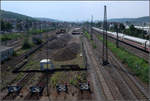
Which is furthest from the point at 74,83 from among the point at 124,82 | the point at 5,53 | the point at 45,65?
the point at 5,53

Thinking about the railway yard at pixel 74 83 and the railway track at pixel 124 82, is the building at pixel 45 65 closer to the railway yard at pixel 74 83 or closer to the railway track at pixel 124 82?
the railway yard at pixel 74 83

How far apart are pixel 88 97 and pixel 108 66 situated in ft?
25.3

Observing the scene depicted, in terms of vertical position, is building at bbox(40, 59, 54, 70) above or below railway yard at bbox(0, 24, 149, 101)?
above

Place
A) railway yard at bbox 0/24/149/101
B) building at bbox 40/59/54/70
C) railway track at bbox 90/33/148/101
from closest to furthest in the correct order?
railway track at bbox 90/33/148/101, railway yard at bbox 0/24/149/101, building at bbox 40/59/54/70

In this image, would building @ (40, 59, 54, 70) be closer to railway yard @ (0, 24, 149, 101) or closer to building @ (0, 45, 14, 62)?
railway yard @ (0, 24, 149, 101)

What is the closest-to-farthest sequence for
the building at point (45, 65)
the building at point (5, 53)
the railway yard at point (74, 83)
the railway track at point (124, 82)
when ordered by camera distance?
the railway track at point (124, 82)
the railway yard at point (74, 83)
the building at point (45, 65)
the building at point (5, 53)

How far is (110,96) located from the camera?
10875mm

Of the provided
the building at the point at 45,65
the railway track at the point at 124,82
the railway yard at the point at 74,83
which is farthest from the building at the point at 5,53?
the railway track at the point at 124,82

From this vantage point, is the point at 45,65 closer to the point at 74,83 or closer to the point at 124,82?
the point at 74,83

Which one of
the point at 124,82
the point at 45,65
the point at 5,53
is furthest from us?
the point at 5,53

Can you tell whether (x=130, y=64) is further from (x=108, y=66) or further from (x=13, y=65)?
(x=13, y=65)

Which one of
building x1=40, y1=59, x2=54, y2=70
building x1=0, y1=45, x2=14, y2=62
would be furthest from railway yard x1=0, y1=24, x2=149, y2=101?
building x1=0, y1=45, x2=14, y2=62

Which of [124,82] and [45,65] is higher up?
[45,65]

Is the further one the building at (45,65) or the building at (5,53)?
the building at (5,53)
